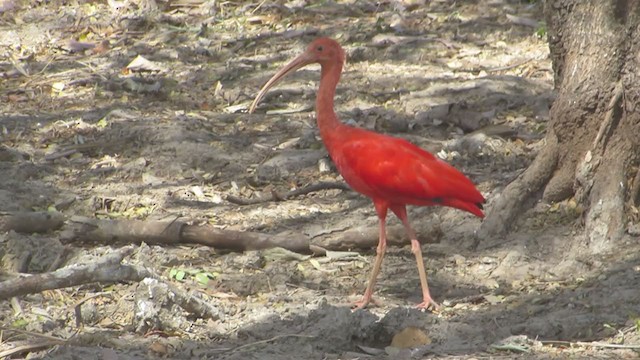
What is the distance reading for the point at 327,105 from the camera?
6.38 m

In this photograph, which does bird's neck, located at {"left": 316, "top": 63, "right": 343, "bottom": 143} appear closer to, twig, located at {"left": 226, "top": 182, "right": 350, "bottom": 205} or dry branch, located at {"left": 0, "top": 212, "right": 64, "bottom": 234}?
twig, located at {"left": 226, "top": 182, "right": 350, "bottom": 205}

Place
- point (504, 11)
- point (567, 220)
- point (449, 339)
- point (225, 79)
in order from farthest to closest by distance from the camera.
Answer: point (504, 11) < point (225, 79) < point (567, 220) < point (449, 339)

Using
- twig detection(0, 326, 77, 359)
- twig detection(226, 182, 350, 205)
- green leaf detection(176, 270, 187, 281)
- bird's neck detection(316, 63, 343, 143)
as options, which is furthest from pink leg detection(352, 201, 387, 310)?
twig detection(0, 326, 77, 359)

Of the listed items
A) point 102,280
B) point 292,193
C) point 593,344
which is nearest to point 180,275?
point 102,280

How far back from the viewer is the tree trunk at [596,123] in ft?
19.8

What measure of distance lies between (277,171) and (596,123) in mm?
2406

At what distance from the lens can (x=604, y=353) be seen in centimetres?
481

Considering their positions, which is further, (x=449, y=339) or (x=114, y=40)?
(x=114, y=40)

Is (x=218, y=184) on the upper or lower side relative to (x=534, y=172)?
lower

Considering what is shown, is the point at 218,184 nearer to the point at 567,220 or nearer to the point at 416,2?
the point at 567,220

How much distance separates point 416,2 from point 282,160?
375 centimetres

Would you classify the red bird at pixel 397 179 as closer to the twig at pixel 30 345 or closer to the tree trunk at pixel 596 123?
the tree trunk at pixel 596 123

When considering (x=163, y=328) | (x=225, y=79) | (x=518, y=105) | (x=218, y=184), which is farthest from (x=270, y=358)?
(x=225, y=79)

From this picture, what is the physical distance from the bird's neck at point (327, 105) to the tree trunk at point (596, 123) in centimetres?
103
